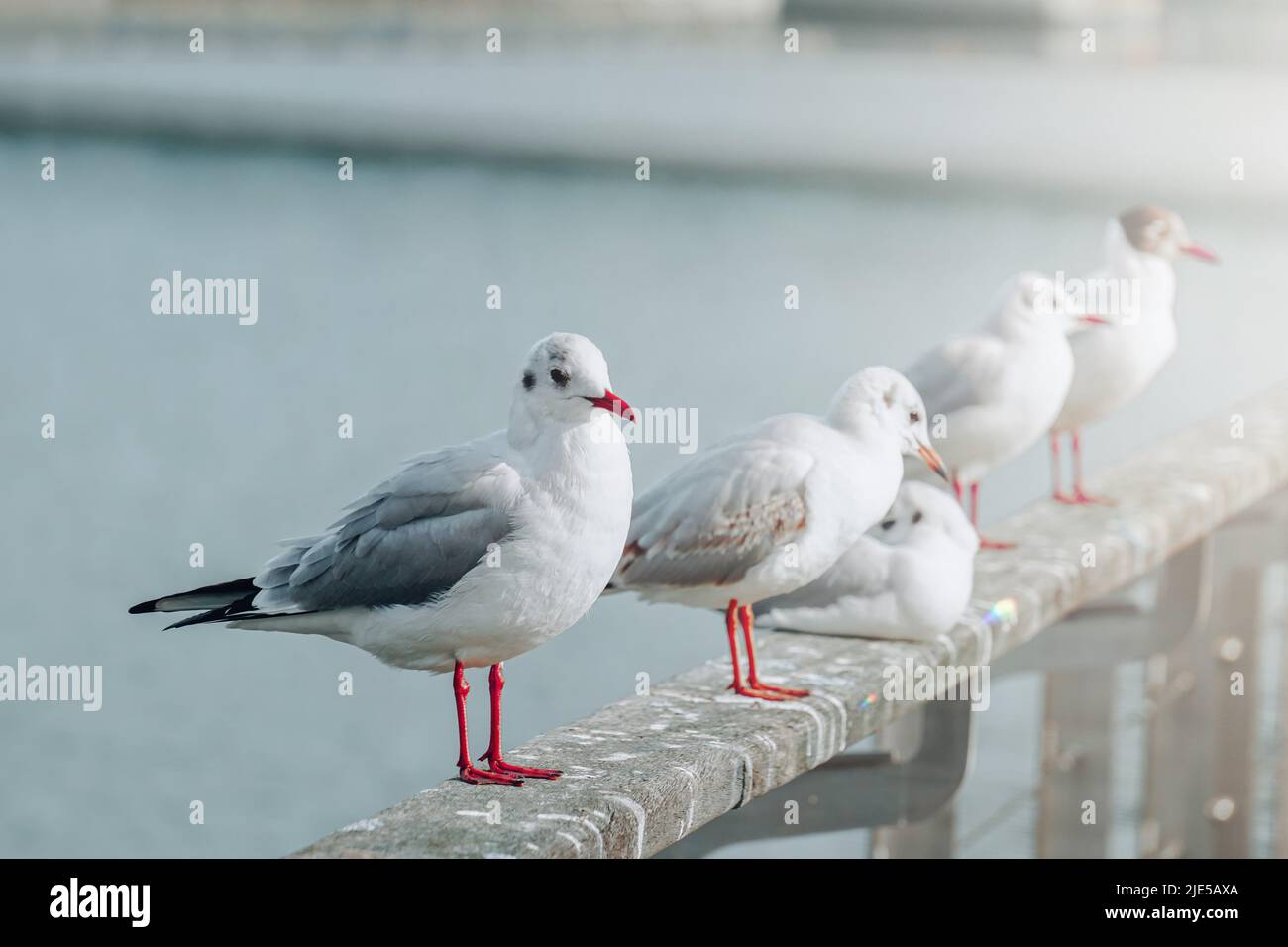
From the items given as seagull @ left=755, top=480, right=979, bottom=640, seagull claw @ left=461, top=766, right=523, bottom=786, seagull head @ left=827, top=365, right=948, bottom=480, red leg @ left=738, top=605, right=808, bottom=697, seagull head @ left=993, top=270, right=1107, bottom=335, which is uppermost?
seagull head @ left=993, top=270, right=1107, bottom=335

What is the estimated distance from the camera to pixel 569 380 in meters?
1.79

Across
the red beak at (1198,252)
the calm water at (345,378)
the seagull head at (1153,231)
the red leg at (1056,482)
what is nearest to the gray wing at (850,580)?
the red leg at (1056,482)

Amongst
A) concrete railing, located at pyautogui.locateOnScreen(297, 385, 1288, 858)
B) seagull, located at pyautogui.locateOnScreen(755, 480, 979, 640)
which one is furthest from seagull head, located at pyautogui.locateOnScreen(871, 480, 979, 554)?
concrete railing, located at pyautogui.locateOnScreen(297, 385, 1288, 858)

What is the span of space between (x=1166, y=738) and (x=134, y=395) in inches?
553

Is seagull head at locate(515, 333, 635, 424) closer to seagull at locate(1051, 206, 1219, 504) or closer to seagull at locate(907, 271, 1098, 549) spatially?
seagull at locate(907, 271, 1098, 549)

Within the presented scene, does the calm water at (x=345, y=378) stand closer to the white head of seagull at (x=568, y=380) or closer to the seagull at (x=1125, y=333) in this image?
the seagull at (x=1125, y=333)

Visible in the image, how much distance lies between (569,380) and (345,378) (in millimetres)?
15066

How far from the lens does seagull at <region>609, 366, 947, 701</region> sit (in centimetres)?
224

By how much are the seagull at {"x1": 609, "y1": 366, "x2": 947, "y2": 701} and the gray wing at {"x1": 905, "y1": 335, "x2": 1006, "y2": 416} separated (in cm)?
82

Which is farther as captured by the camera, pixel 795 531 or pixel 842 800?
pixel 842 800

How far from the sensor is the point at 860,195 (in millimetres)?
34719

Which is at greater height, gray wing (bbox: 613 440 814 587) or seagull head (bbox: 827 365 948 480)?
seagull head (bbox: 827 365 948 480)
